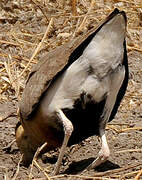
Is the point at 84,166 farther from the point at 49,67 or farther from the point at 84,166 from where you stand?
the point at 49,67

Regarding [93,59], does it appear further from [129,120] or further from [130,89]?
[130,89]

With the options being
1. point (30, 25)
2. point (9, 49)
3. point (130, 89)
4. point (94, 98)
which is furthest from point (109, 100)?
point (30, 25)

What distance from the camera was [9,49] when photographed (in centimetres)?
695

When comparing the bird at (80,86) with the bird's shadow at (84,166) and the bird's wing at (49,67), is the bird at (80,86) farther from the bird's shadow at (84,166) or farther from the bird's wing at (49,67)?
the bird's shadow at (84,166)

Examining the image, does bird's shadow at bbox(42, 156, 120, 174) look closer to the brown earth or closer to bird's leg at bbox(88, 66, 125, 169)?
the brown earth

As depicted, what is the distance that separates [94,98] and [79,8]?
3.39 metres

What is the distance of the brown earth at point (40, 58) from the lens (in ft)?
15.1

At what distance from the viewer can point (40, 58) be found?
5676 mm

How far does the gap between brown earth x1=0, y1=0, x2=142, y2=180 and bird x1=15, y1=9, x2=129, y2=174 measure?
31 cm

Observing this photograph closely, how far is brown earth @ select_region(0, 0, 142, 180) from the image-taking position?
4.61 m

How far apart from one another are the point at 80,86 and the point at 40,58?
149cm

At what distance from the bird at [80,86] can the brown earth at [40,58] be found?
309mm

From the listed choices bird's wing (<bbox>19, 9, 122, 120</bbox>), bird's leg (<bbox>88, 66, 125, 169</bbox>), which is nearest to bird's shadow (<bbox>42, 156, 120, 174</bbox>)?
bird's leg (<bbox>88, 66, 125, 169</bbox>)

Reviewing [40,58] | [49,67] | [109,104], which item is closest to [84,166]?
[109,104]
